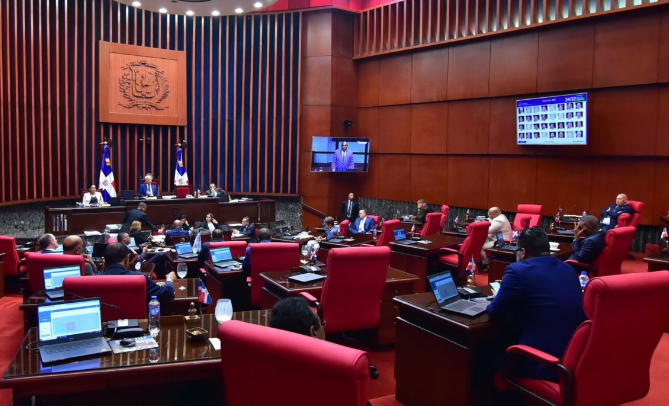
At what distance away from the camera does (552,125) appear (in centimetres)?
941

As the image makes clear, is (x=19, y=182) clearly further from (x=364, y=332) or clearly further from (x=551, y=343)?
(x=551, y=343)

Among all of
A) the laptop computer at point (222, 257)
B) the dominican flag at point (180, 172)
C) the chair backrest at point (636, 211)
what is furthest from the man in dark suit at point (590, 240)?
the dominican flag at point (180, 172)

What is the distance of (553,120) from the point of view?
30.8 ft

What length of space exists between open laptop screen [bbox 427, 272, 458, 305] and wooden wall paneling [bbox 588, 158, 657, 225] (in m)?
6.73

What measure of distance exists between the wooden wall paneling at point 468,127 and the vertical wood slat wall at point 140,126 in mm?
4280

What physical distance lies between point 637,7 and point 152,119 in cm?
1019

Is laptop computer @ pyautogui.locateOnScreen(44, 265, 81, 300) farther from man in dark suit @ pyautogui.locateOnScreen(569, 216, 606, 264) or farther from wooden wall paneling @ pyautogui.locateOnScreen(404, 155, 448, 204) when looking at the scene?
wooden wall paneling @ pyautogui.locateOnScreen(404, 155, 448, 204)

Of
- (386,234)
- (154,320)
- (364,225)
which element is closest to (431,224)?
(364,225)

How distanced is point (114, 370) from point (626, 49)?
911 cm

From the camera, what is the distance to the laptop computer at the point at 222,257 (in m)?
5.46

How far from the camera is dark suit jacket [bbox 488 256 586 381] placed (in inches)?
108

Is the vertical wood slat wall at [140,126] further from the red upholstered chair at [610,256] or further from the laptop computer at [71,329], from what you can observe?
Answer: the red upholstered chair at [610,256]

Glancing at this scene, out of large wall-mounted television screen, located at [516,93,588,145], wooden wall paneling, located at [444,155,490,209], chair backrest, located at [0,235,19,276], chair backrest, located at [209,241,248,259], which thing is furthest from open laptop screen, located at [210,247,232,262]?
wooden wall paneling, located at [444,155,490,209]

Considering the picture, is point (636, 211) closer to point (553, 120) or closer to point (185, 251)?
point (553, 120)
